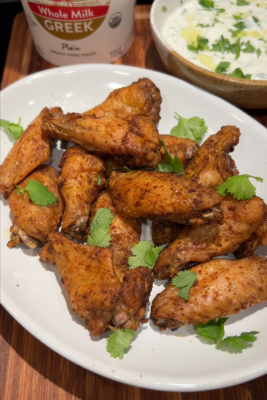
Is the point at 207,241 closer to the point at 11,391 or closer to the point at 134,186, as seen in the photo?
the point at 134,186

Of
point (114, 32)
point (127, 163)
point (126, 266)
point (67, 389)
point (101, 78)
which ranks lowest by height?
point (67, 389)

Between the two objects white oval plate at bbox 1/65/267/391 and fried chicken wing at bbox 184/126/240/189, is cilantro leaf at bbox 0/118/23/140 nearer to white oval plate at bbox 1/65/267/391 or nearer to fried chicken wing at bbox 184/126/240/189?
white oval plate at bbox 1/65/267/391

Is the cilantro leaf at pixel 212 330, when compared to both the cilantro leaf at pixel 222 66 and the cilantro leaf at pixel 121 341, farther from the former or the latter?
the cilantro leaf at pixel 222 66

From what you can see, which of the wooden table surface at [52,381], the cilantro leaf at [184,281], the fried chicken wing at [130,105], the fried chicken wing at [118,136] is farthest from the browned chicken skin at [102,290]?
the fried chicken wing at [130,105]

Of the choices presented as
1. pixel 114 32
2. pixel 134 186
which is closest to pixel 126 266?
pixel 134 186

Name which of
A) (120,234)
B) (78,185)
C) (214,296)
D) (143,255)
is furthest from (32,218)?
(214,296)

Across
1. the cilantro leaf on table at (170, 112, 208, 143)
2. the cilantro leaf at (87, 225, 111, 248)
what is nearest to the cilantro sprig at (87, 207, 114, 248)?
the cilantro leaf at (87, 225, 111, 248)

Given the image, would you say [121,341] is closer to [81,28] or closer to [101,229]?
[101,229]

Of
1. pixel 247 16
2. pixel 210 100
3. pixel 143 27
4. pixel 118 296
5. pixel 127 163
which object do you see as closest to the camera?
pixel 118 296
